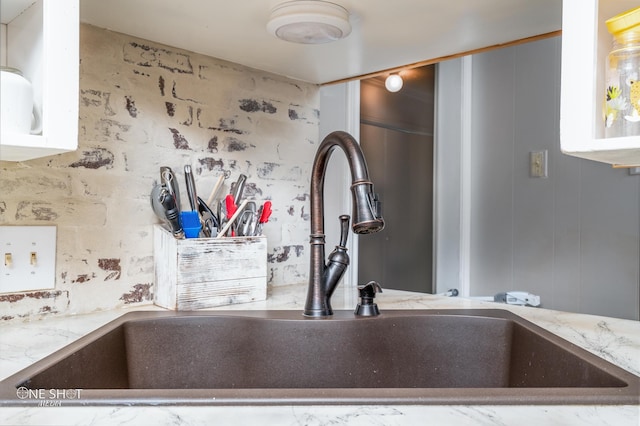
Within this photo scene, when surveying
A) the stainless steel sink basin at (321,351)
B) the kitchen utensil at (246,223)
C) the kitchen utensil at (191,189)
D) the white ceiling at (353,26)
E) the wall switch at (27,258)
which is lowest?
the stainless steel sink basin at (321,351)

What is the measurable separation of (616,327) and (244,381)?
797 mm

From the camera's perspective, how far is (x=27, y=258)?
1.07 meters

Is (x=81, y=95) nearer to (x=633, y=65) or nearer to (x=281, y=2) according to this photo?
(x=281, y=2)

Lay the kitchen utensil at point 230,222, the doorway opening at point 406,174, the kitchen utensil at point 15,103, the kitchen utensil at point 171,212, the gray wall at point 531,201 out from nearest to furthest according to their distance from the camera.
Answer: the kitchen utensil at point 15,103 → the kitchen utensil at point 171,212 → the kitchen utensil at point 230,222 → the gray wall at point 531,201 → the doorway opening at point 406,174

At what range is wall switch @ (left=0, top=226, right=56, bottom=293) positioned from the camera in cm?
104

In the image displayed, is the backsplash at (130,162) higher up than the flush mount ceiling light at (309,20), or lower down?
lower down

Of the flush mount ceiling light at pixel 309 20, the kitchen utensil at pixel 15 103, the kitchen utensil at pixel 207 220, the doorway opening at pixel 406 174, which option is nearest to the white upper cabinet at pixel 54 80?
the kitchen utensil at pixel 15 103

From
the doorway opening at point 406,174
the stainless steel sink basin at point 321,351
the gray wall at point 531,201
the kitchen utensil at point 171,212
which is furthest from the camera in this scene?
the doorway opening at point 406,174

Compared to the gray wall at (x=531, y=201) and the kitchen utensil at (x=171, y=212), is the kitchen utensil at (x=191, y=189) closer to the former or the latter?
the kitchen utensil at (x=171, y=212)

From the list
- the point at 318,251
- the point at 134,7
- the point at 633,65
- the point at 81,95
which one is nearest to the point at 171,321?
the point at 318,251

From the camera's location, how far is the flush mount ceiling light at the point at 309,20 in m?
→ 1.06

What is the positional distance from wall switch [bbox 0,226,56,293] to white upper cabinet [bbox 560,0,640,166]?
1020mm

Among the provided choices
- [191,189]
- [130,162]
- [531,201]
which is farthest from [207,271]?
→ [531,201]

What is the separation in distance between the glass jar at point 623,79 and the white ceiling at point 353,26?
43 cm
